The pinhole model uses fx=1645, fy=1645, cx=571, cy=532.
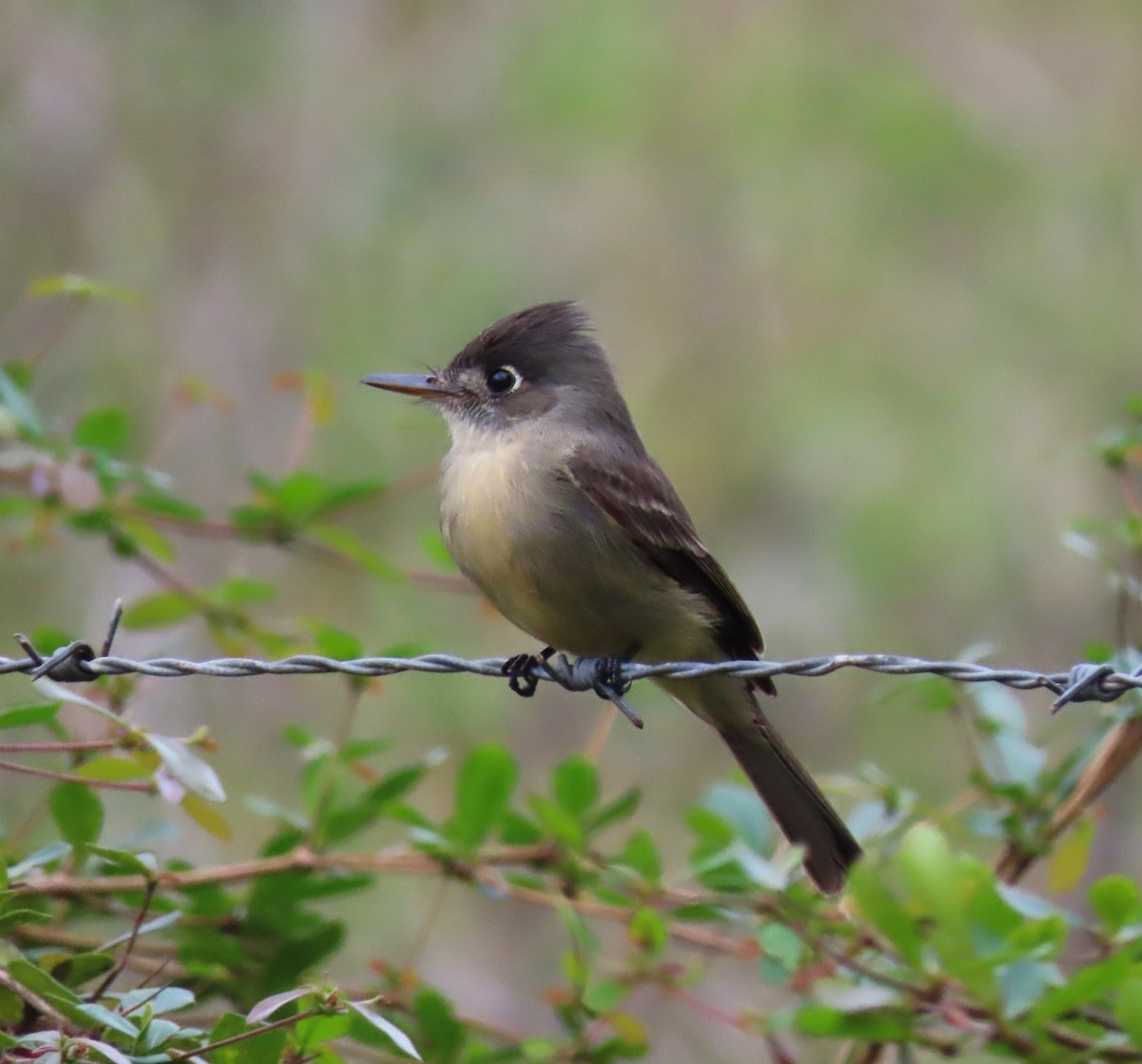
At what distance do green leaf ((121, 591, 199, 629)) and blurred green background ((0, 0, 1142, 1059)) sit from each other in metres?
2.81

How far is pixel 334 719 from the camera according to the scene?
8258 mm

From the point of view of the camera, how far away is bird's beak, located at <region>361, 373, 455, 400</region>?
4.30 m

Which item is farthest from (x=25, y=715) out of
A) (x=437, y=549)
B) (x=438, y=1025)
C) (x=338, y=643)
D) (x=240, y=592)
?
(x=437, y=549)

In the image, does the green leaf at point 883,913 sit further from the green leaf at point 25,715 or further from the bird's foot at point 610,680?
the green leaf at point 25,715

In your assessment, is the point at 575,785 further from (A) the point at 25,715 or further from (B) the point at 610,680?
(A) the point at 25,715

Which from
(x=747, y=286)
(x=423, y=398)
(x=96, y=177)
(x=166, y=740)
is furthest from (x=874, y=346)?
(x=166, y=740)

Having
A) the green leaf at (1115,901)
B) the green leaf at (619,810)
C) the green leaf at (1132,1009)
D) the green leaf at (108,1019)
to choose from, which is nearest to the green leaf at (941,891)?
the green leaf at (1132,1009)

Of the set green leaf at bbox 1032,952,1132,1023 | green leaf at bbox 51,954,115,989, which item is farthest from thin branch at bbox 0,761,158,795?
green leaf at bbox 1032,952,1132,1023

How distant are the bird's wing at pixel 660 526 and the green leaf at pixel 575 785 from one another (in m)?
0.76

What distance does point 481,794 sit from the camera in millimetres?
3445

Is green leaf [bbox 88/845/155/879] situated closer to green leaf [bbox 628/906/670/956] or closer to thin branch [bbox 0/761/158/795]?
thin branch [bbox 0/761/158/795]

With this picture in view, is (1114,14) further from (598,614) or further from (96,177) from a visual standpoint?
(598,614)

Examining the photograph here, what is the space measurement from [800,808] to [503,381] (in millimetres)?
1418

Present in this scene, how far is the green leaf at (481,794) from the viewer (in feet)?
11.3
